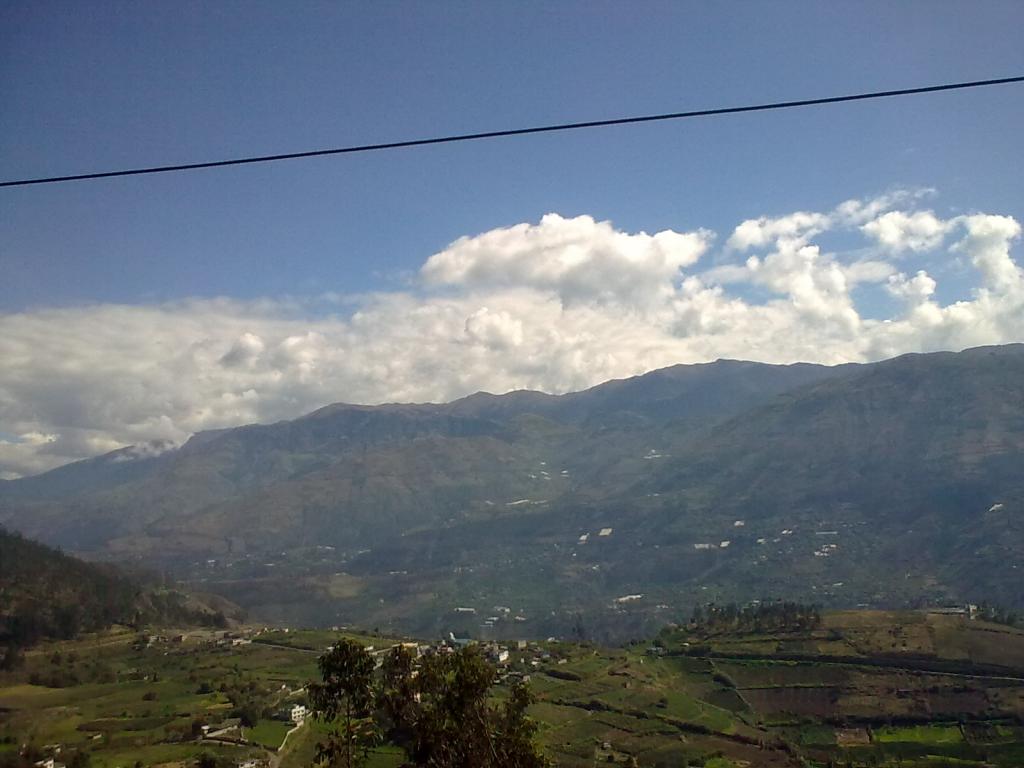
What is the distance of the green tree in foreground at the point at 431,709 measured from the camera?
11430mm

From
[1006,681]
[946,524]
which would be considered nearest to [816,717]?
[1006,681]

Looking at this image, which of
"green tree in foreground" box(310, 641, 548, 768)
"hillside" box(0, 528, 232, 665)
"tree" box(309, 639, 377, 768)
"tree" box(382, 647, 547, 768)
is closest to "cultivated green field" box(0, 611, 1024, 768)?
"hillside" box(0, 528, 232, 665)

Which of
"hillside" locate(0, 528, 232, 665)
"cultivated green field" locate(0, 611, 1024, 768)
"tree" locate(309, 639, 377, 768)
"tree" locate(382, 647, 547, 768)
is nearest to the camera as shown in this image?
"tree" locate(382, 647, 547, 768)

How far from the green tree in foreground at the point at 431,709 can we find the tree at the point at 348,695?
2 centimetres

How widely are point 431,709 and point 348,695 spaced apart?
1.40 meters

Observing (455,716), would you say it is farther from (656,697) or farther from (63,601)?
(63,601)

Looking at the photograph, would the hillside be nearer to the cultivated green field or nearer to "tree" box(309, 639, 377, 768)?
the cultivated green field

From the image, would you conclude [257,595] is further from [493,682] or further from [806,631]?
[493,682]

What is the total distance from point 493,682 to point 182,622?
10357 cm

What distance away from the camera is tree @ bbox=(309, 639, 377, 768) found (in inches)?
479

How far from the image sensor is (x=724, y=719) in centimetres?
6094

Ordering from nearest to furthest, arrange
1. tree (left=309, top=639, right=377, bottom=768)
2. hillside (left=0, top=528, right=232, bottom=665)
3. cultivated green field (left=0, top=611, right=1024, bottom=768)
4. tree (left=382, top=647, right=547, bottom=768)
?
tree (left=382, top=647, right=547, bottom=768), tree (left=309, top=639, right=377, bottom=768), cultivated green field (left=0, top=611, right=1024, bottom=768), hillside (left=0, top=528, right=232, bottom=665)

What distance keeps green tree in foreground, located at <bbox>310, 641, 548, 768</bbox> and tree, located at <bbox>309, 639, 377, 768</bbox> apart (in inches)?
0.6

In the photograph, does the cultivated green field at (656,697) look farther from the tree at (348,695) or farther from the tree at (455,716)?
the tree at (455,716)
